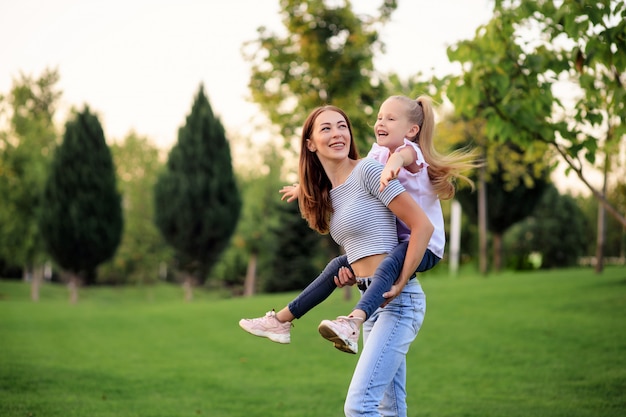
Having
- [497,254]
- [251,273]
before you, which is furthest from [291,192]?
[251,273]

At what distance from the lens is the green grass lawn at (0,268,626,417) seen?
7.41 metres

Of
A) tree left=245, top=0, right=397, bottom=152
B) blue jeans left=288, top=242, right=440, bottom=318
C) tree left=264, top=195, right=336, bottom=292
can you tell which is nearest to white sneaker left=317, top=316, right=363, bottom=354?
blue jeans left=288, top=242, right=440, bottom=318

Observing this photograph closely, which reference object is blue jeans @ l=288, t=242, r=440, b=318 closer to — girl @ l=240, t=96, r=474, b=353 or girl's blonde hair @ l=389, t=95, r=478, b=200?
girl @ l=240, t=96, r=474, b=353

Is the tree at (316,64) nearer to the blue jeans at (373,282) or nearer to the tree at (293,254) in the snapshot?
the blue jeans at (373,282)

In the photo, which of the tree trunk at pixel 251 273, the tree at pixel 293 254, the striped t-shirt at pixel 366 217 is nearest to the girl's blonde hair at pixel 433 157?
the striped t-shirt at pixel 366 217

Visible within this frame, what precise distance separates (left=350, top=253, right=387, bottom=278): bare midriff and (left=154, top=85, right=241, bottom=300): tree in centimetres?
3056

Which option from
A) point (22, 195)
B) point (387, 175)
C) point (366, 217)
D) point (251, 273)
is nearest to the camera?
point (387, 175)

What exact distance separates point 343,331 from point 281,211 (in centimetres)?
3159

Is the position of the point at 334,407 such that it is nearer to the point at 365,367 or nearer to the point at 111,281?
the point at 365,367

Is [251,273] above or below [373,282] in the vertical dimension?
below

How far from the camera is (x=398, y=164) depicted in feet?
11.0

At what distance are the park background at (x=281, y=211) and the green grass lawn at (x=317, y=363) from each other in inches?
2.6

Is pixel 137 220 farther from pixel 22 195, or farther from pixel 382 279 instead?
pixel 382 279

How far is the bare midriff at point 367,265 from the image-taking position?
11.6 feet
